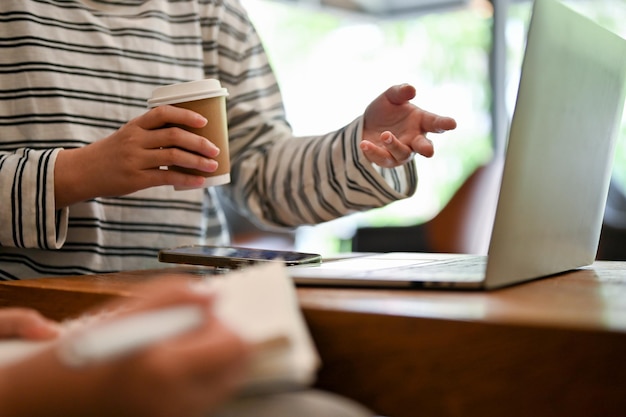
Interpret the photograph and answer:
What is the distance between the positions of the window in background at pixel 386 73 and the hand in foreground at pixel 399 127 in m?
3.22

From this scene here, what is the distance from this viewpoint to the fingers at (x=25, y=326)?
56cm

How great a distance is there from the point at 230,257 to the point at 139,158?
0.17 m

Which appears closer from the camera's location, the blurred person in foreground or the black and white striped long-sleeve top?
the blurred person in foreground

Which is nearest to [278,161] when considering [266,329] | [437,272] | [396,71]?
[437,272]

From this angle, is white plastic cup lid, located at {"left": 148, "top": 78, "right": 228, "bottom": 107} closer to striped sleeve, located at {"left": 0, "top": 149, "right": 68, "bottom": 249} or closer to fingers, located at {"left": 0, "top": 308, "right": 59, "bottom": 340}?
striped sleeve, located at {"left": 0, "top": 149, "right": 68, "bottom": 249}

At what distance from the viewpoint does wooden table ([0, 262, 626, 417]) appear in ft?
1.58

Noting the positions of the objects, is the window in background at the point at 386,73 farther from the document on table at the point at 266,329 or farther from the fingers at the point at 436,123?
the document on table at the point at 266,329

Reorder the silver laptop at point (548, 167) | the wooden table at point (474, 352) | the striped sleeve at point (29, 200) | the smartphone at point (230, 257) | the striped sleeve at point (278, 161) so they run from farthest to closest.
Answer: the striped sleeve at point (278, 161) < the striped sleeve at point (29, 200) < the smartphone at point (230, 257) < the silver laptop at point (548, 167) < the wooden table at point (474, 352)

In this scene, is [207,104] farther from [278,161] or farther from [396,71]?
[396,71]

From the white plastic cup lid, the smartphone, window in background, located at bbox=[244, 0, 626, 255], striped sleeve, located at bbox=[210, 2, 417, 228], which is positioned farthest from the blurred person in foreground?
window in background, located at bbox=[244, 0, 626, 255]

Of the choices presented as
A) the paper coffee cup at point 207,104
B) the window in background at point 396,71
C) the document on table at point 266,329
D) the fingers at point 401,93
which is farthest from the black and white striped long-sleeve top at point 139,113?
the window in background at point 396,71

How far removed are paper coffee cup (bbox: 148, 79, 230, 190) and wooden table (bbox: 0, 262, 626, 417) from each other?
407 millimetres

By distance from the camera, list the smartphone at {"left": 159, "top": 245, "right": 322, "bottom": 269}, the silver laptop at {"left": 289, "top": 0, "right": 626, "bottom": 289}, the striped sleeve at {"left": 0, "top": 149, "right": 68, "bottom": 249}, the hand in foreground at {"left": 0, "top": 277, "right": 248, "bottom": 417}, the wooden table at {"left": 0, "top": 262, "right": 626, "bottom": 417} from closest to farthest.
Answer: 1. the hand in foreground at {"left": 0, "top": 277, "right": 248, "bottom": 417}
2. the wooden table at {"left": 0, "top": 262, "right": 626, "bottom": 417}
3. the silver laptop at {"left": 289, "top": 0, "right": 626, "bottom": 289}
4. the smartphone at {"left": 159, "top": 245, "right": 322, "bottom": 269}
5. the striped sleeve at {"left": 0, "top": 149, "right": 68, "bottom": 249}

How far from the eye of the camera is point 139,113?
1379 millimetres
